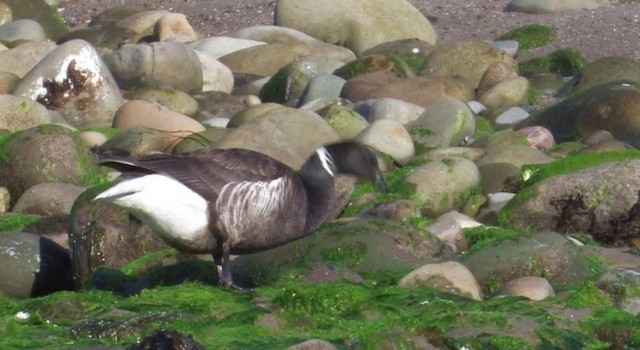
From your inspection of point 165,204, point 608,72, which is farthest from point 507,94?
point 165,204

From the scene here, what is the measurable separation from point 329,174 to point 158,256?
1375 mm

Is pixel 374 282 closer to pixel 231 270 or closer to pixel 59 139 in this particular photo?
pixel 231 270

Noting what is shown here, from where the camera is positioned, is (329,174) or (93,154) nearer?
(329,174)

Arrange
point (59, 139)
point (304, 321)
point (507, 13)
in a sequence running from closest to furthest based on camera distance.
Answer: point (304, 321), point (59, 139), point (507, 13)

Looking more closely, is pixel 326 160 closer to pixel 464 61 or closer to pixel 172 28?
pixel 464 61

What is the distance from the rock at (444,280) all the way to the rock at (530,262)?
369 mm

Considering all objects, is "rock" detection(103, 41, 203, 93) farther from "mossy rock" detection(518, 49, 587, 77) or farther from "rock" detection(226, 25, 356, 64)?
"mossy rock" detection(518, 49, 587, 77)

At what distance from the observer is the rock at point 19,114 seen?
50.7 ft

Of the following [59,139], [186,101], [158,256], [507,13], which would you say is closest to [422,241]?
[158,256]

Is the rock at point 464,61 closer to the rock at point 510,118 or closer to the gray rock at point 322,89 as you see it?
the gray rock at point 322,89

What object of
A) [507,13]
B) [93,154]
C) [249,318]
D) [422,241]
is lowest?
[507,13]

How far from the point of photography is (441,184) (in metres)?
12.8

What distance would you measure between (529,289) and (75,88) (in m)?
9.55

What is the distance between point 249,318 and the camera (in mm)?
8016
